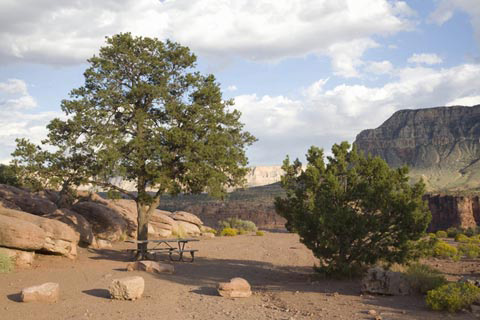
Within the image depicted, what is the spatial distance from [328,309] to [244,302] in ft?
7.49

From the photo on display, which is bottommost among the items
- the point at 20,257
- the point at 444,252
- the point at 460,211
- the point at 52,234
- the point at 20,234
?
the point at 444,252

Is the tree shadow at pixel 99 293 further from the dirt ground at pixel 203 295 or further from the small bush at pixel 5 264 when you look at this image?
the small bush at pixel 5 264

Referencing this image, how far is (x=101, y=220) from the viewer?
2933cm

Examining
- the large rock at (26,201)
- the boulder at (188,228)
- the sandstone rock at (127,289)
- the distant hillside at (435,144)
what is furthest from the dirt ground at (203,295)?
the distant hillside at (435,144)

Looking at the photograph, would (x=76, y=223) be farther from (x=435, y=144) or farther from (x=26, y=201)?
(x=435, y=144)

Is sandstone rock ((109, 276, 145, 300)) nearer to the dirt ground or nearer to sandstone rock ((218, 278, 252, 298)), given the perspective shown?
the dirt ground

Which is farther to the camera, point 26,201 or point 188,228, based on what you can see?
point 188,228

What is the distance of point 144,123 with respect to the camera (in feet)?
66.9

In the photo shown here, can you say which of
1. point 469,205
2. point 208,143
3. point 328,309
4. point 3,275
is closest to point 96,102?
point 208,143

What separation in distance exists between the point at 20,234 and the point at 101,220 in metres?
11.7

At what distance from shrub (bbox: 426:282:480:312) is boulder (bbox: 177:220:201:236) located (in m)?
29.3

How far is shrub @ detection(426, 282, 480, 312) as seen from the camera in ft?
33.6

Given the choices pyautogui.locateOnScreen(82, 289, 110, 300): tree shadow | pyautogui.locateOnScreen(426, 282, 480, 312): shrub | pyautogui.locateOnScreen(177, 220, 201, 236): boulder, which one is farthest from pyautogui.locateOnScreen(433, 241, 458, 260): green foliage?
pyautogui.locateOnScreen(177, 220, 201, 236): boulder

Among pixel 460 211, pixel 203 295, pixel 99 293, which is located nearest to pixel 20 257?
pixel 99 293
